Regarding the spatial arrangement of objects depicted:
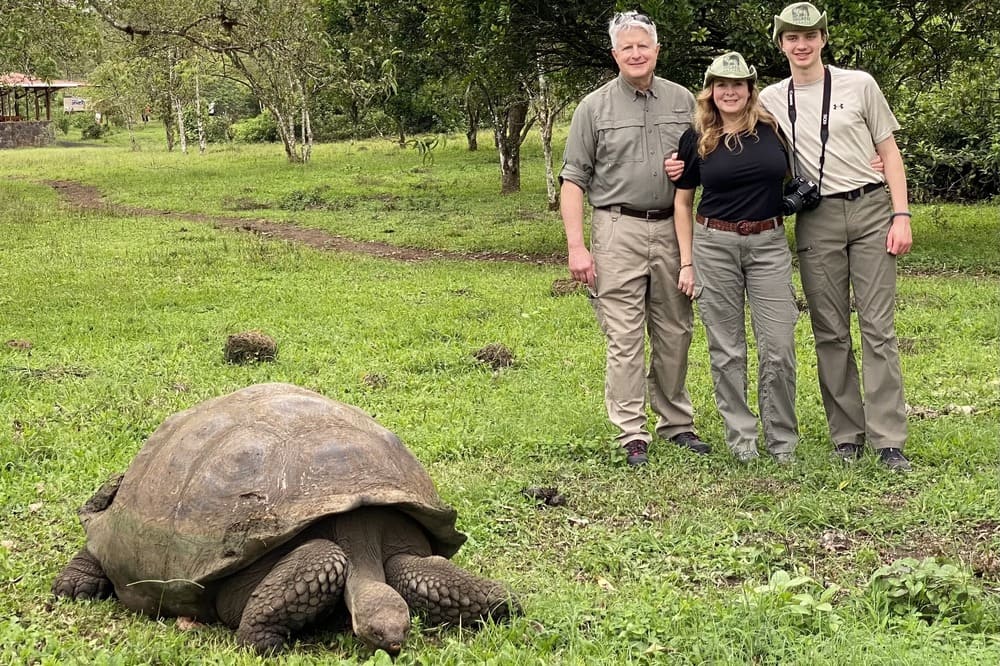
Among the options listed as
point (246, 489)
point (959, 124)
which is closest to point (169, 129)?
point (959, 124)

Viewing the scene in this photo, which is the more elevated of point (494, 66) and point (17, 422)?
point (494, 66)

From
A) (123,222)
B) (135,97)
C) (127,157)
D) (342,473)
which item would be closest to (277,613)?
(342,473)

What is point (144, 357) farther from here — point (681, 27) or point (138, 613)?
point (681, 27)

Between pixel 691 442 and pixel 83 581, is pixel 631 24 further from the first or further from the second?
pixel 83 581

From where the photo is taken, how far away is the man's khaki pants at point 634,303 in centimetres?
568

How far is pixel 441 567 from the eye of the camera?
12.3 ft

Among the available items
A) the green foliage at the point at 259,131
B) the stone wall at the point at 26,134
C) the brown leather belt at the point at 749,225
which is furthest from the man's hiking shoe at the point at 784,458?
the stone wall at the point at 26,134

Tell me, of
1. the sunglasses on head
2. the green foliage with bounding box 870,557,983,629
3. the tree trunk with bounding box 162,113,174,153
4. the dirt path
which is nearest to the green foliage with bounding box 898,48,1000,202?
the dirt path

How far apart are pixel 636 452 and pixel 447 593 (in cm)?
218

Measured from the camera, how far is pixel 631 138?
5.61 metres

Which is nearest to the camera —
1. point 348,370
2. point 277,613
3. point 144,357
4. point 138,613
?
point 277,613

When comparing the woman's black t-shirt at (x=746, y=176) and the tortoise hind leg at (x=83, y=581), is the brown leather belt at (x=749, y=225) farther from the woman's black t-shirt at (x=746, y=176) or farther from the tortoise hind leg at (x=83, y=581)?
the tortoise hind leg at (x=83, y=581)

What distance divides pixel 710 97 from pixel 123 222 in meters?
15.3

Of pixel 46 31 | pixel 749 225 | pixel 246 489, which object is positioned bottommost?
pixel 246 489
